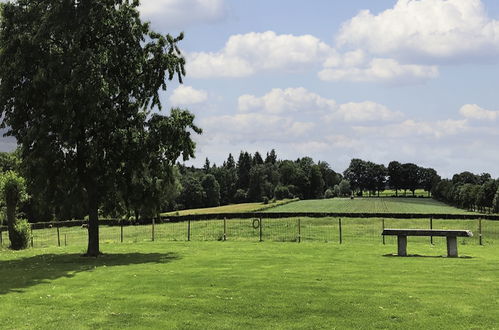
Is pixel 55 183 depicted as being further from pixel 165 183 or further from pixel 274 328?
pixel 274 328

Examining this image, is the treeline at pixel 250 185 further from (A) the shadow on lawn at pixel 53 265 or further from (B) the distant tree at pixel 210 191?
(A) the shadow on lawn at pixel 53 265

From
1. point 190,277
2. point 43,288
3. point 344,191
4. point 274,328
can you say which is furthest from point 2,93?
point 344,191

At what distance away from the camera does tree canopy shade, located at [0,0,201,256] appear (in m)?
21.3

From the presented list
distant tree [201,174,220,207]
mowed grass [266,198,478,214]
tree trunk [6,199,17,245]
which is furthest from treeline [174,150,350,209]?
tree trunk [6,199,17,245]

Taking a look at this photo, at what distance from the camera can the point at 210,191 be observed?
159750 mm

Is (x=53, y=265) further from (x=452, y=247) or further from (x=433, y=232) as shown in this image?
(x=452, y=247)

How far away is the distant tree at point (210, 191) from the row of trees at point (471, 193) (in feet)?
237

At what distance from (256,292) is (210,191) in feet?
485

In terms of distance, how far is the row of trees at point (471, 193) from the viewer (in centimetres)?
10069

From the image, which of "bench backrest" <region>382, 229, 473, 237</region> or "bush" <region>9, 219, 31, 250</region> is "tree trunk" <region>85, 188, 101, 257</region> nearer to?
"bush" <region>9, 219, 31, 250</region>

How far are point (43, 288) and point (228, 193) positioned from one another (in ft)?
550

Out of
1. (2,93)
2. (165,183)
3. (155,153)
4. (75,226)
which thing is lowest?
(75,226)

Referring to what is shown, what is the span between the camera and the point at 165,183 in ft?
80.3

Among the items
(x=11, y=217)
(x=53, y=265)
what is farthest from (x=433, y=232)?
(x=11, y=217)
